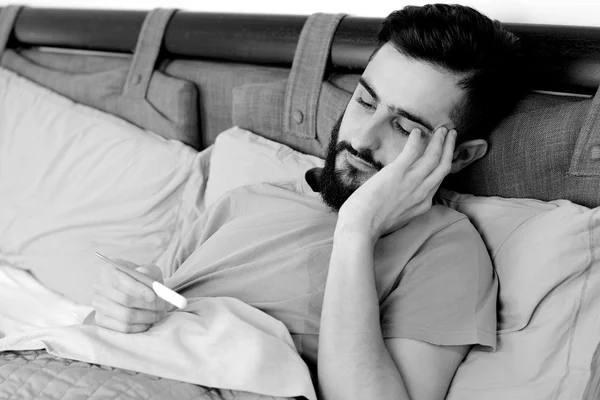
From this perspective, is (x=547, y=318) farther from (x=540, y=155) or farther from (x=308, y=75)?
(x=308, y=75)

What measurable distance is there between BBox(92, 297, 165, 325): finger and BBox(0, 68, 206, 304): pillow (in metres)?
0.47

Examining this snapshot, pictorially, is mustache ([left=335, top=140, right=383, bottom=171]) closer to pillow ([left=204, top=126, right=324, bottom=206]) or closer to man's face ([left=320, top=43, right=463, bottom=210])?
man's face ([left=320, top=43, right=463, bottom=210])

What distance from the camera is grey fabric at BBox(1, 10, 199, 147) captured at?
1.76 m

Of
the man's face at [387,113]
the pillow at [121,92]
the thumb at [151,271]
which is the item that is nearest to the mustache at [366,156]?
the man's face at [387,113]

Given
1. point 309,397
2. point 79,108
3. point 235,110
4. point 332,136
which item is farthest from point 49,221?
point 309,397

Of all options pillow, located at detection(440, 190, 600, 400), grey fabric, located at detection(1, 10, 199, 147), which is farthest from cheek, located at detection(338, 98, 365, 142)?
grey fabric, located at detection(1, 10, 199, 147)

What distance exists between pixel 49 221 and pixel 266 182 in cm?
63

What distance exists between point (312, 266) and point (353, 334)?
0.21 m

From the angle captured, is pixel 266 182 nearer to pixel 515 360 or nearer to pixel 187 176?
pixel 187 176

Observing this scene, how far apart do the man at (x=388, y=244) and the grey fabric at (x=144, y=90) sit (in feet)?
1.62

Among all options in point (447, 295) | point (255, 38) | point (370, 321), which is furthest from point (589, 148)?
point (255, 38)

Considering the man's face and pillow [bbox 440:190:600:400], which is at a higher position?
the man's face

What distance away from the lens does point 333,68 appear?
157cm

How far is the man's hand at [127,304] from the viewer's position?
1.11 metres
